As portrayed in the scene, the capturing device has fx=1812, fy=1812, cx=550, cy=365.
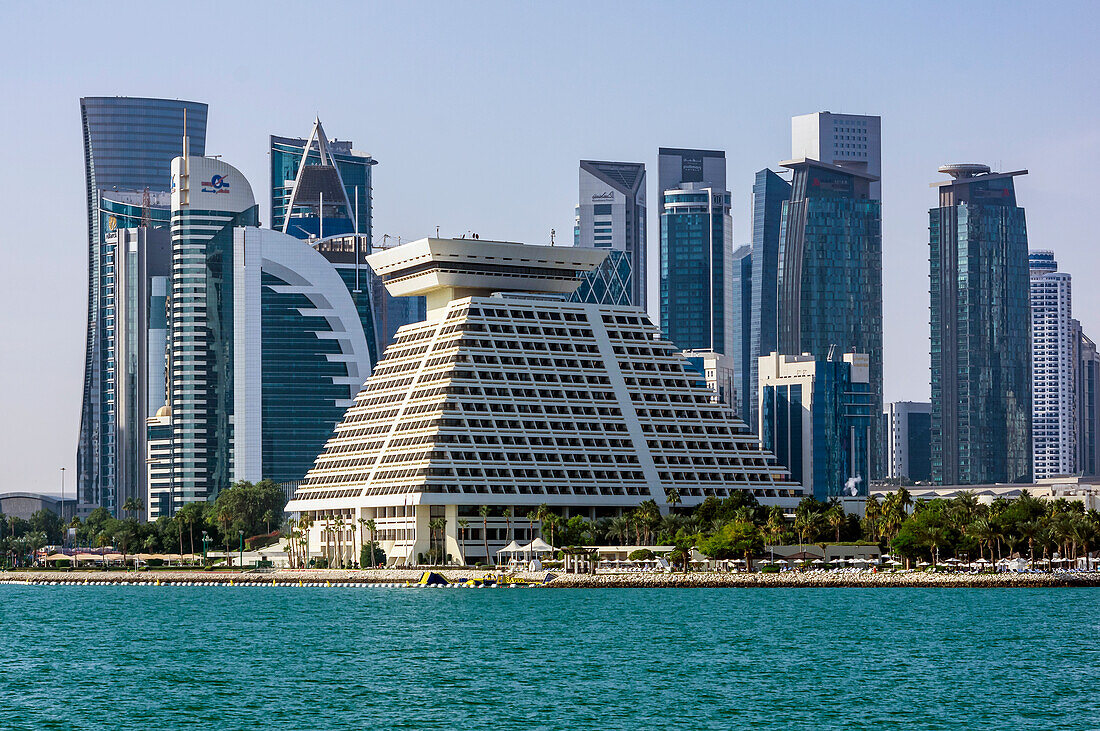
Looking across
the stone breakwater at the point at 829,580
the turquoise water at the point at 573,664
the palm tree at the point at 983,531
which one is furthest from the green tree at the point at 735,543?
the palm tree at the point at 983,531

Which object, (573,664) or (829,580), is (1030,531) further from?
(573,664)

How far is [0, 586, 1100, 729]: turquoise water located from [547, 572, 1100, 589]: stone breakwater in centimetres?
426

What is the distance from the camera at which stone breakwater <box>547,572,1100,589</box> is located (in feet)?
569

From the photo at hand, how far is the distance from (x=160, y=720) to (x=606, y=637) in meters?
45.6

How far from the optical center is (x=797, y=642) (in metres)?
122

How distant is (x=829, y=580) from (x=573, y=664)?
79149 mm

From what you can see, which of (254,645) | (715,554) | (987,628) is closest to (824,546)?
(715,554)

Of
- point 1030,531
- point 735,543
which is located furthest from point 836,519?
point 1030,531

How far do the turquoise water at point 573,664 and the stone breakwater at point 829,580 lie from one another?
426cm

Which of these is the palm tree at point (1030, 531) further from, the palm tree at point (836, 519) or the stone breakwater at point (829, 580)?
the palm tree at point (836, 519)

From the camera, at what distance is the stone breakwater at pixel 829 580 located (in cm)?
17338

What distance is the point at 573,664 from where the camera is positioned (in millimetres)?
108500

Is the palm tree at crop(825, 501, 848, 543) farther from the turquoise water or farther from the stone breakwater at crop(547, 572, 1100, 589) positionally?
the turquoise water

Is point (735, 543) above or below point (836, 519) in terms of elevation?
below
